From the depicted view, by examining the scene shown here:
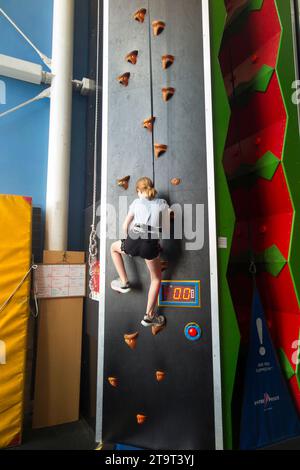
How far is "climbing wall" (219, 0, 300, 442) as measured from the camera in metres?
2.23

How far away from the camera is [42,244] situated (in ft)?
9.00

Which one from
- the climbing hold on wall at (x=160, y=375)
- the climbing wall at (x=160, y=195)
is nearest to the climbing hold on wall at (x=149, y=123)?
the climbing wall at (x=160, y=195)

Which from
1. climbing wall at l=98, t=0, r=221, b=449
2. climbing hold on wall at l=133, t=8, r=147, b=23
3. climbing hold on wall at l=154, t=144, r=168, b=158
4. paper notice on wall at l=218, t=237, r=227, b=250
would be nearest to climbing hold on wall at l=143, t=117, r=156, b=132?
climbing wall at l=98, t=0, r=221, b=449

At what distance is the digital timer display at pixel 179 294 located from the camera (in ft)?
6.09

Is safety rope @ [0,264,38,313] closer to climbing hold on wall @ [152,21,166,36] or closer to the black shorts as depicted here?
the black shorts

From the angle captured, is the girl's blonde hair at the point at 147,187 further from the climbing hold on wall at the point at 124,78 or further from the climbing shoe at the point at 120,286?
the climbing hold on wall at the point at 124,78

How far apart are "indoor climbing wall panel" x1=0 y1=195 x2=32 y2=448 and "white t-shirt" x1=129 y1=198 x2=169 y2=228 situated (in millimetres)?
1012

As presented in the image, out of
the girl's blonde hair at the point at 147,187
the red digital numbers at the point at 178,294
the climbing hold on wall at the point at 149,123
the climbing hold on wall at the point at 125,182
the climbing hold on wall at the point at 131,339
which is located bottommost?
the climbing hold on wall at the point at 131,339

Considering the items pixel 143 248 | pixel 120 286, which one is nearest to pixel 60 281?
pixel 120 286

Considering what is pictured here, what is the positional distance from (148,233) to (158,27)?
1441mm

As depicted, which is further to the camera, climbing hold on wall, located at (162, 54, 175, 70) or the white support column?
the white support column

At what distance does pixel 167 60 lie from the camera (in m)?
2.02

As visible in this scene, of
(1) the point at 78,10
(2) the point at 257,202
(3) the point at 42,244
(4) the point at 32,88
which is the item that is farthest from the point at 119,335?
(1) the point at 78,10

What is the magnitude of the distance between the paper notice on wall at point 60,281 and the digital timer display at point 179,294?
1.00m
